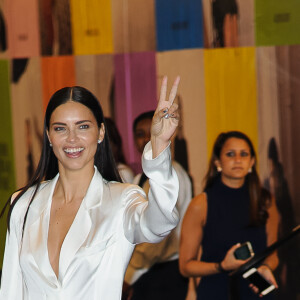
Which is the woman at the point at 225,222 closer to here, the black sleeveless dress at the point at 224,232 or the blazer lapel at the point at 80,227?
the black sleeveless dress at the point at 224,232

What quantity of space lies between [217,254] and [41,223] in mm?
1755

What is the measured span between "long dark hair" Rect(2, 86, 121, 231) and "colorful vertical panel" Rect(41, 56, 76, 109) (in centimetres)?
304

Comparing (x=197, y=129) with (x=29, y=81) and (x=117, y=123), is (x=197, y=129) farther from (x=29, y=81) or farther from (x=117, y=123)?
(x=29, y=81)

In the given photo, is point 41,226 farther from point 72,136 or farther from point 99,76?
point 99,76

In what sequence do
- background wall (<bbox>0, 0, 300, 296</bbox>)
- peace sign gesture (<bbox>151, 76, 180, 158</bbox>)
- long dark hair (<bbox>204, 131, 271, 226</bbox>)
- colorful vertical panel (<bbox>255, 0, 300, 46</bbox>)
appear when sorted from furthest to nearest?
background wall (<bbox>0, 0, 300, 296</bbox>) < colorful vertical panel (<bbox>255, 0, 300, 46</bbox>) < long dark hair (<bbox>204, 131, 271, 226</bbox>) < peace sign gesture (<bbox>151, 76, 180, 158</bbox>)

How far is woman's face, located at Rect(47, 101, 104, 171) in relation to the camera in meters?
2.45

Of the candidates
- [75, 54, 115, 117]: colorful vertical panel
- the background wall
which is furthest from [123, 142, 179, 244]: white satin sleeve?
[75, 54, 115, 117]: colorful vertical panel

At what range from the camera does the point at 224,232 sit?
4070 millimetres

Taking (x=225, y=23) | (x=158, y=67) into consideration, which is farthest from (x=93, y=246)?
(x=158, y=67)

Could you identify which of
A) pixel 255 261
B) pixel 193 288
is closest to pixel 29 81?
pixel 193 288

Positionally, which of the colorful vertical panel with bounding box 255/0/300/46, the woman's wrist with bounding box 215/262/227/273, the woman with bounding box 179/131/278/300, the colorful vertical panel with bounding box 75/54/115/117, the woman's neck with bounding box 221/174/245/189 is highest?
the colorful vertical panel with bounding box 255/0/300/46

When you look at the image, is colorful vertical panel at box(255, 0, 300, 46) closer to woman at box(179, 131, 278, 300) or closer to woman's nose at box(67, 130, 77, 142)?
woman at box(179, 131, 278, 300)

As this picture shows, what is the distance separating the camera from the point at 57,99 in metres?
2.51

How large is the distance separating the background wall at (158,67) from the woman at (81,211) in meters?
2.48
